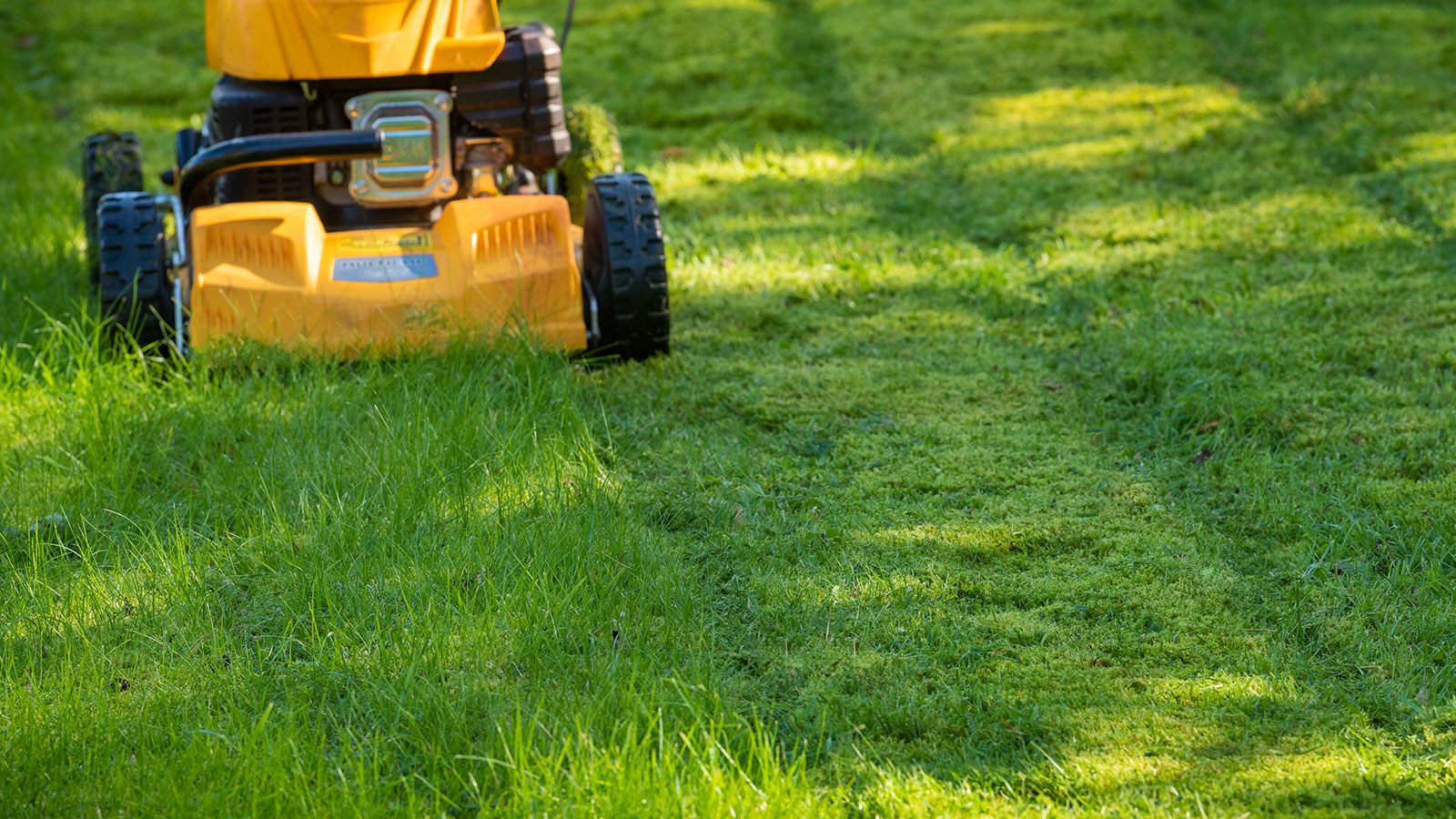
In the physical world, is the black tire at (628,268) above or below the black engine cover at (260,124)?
below

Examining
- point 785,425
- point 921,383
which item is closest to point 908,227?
point 921,383

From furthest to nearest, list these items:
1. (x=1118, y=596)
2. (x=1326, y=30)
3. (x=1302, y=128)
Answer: (x=1326, y=30) → (x=1302, y=128) → (x=1118, y=596)

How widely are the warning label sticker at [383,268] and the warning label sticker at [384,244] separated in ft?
0.11

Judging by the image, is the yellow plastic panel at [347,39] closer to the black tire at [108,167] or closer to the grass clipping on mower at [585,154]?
the black tire at [108,167]

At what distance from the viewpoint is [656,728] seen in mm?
2320

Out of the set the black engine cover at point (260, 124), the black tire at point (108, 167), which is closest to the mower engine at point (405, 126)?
the black engine cover at point (260, 124)

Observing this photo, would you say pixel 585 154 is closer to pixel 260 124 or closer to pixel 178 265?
pixel 260 124

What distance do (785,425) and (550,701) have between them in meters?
1.52

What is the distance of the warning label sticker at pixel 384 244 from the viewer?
150 inches

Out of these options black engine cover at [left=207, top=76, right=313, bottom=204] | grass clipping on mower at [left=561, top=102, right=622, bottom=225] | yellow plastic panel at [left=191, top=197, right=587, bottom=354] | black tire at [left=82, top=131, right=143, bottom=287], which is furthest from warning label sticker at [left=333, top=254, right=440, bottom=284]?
grass clipping on mower at [left=561, top=102, right=622, bottom=225]

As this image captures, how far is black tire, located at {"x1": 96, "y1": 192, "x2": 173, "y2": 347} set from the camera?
3.68 m

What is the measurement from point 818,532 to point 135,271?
2.13 m

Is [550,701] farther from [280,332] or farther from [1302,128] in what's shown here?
[1302,128]

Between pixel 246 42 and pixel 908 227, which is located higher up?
pixel 246 42
